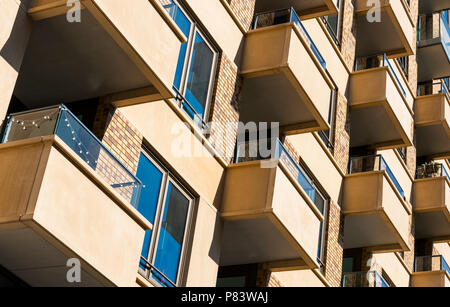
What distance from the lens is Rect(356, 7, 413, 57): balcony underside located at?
25641mm

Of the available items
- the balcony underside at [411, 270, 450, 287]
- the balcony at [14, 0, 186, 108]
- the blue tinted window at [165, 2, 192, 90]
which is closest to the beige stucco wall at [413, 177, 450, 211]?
the balcony underside at [411, 270, 450, 287]

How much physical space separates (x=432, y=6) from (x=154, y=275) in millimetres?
21938

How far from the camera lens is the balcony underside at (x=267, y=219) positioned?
54.2ft

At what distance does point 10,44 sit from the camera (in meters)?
12.3

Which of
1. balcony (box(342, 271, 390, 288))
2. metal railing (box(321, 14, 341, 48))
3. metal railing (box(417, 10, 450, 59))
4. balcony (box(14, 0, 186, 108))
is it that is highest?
metal railing (box(417, 10, 450, 59))

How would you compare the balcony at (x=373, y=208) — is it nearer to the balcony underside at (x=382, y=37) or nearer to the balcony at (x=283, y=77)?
the balcony at (x=283, y=77)

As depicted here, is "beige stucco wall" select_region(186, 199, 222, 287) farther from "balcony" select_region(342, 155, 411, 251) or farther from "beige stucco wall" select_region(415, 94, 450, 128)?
"beige stucco wall" select_region(415, 94, 450, 128)

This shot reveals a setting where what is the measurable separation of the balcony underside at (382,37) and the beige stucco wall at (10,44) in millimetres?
14767

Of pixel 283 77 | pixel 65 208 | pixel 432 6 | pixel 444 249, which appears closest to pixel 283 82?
pixel 283 77

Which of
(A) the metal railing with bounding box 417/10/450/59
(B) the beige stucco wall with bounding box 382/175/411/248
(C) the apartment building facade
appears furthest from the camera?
(A) the metal railing with bounding box 417/10/450/59

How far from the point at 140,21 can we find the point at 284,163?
5444mm

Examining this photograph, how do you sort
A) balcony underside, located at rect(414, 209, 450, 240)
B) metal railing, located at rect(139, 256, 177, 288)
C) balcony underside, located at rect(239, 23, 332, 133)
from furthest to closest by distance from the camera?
balcony underside, located at rect(414, 209, 450, 240) → balcony underside, located at rect(239, 23, 332, 133) → metal railing, located at rect(139, 256, 177, 288)

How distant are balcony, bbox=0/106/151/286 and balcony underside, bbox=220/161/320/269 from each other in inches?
155

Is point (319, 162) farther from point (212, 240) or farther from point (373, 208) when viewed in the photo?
point (212, 240)
